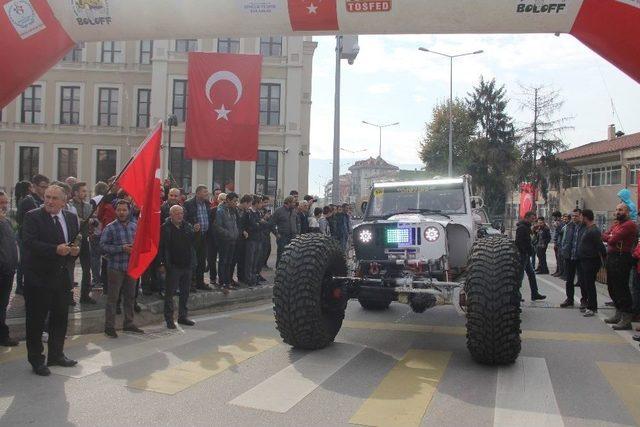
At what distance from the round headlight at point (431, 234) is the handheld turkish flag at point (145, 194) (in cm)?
338

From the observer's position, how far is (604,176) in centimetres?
4188

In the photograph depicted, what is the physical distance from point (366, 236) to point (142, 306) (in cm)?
355

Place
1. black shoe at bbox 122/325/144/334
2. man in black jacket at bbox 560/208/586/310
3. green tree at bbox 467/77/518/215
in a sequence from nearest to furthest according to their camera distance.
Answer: black shoe at bbox 122/325/144/334 < man in black jacket at bbox 560/208/586/310 < green tree at bbox 467/77/518/215

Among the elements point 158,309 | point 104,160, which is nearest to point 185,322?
point 158,309

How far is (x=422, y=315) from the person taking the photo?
9.80 metres

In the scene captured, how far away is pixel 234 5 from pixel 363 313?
5310 millimetres

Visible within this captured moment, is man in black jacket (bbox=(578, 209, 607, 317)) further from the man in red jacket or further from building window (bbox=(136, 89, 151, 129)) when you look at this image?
building window (bbox=(136, 89, 151, 129))

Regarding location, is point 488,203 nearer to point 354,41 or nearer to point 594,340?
point 354,41

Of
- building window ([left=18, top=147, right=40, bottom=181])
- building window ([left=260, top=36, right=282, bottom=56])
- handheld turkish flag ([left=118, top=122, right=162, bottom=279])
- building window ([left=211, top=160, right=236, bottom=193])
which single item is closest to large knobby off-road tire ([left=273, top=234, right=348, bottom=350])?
handheld turkish flag ([left=118, top=122, right=162, bottom=279])

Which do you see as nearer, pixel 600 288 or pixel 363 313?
pixel 363 313

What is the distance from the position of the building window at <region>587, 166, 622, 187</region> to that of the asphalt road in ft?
115

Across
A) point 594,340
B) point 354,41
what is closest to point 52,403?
point 594,340

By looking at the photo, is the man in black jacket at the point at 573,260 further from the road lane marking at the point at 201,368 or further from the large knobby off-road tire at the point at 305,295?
the road lane marking at the point at 201,368

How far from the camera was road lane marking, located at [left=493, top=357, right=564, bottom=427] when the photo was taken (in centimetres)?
487
